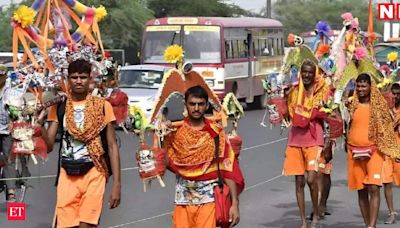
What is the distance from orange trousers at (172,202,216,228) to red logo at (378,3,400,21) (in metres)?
18.8

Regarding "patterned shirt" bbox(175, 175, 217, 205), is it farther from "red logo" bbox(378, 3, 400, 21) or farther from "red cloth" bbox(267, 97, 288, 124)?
"red logo" bbox(378, 3, 400, 21)

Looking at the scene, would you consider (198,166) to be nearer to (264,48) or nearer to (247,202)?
(247,202)

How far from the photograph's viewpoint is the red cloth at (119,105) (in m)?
8.10

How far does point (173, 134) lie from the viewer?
7.26 m

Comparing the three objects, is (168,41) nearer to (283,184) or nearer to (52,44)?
(283,184)

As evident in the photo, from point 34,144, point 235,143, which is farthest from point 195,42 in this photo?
point 235,143

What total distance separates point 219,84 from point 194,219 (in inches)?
867

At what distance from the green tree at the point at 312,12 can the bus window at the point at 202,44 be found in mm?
59152

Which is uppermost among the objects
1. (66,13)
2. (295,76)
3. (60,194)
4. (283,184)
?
(66,13)

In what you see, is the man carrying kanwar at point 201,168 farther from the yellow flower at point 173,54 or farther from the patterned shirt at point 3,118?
the patterned shirt at point 3,118

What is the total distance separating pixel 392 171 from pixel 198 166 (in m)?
3.54

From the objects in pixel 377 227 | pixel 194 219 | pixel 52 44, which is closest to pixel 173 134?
pixel 194 219

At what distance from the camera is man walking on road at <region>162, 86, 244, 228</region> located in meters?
7.09

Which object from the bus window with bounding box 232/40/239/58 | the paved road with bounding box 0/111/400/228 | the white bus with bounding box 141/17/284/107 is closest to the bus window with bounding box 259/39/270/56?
the white bus with bounding box 141/17/284/107
